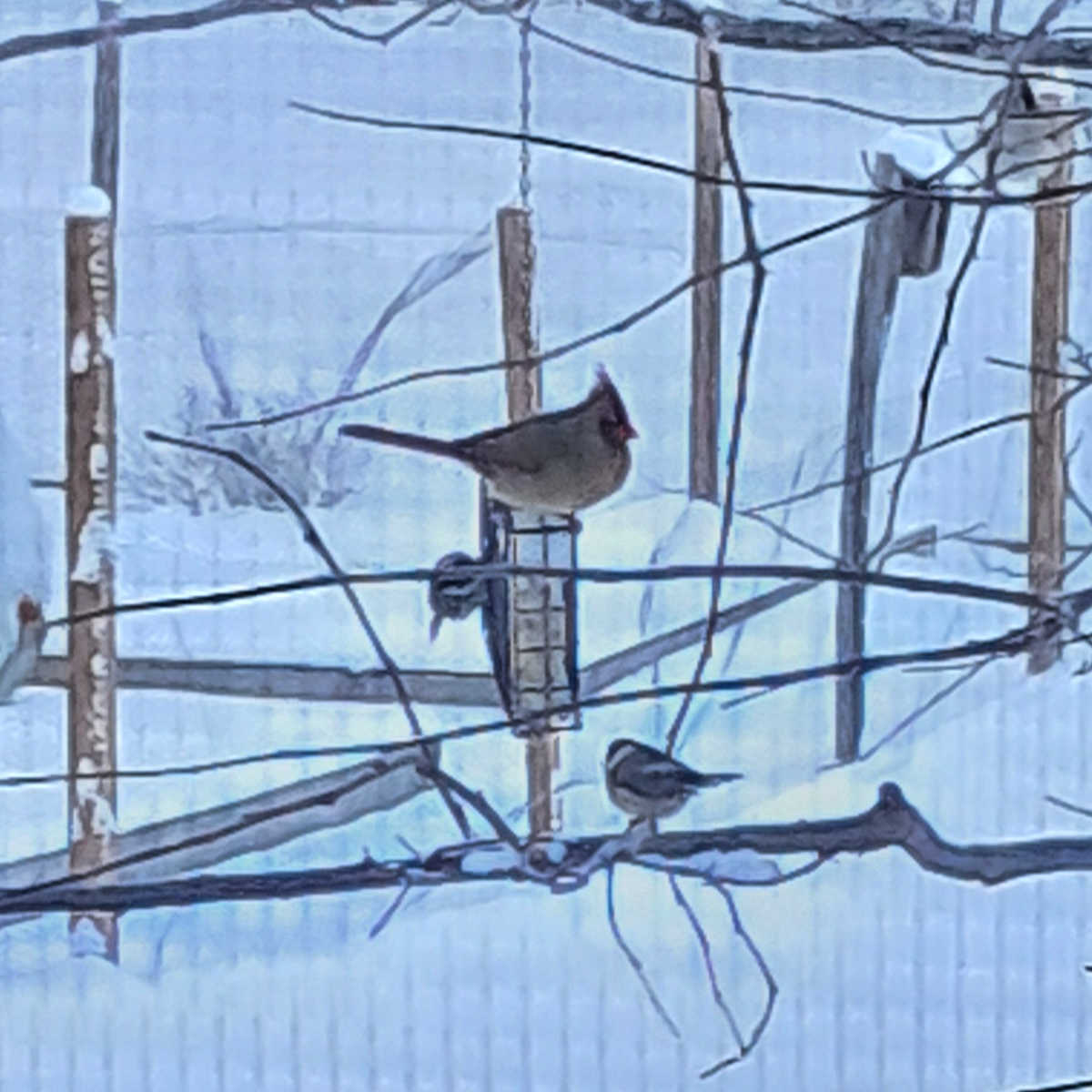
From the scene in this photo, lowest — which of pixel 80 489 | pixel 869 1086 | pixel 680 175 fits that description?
pixel 869 1086

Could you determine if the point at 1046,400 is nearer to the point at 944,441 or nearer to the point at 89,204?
the point at 944,441

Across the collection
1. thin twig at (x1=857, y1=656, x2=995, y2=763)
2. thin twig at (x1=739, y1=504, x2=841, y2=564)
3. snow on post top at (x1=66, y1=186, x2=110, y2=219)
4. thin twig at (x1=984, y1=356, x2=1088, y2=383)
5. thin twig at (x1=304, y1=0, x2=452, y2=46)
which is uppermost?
thin twig at (x1=304, y1=0, x2=452, y2=46)

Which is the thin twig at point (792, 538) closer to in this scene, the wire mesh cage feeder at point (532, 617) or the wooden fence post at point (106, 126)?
the wire mesh cage feeder at point (532, 617)

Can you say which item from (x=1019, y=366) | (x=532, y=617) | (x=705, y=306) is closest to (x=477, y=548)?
(x=532, y=617)

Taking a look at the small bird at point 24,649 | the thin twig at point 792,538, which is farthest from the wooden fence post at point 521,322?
the small bird at point 24,649

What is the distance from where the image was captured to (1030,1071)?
73 centimetres

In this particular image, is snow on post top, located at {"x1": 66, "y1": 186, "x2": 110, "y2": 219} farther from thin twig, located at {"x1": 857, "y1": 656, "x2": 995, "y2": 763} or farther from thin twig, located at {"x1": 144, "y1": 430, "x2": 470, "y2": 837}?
thin twig, located at {"x1": 857, "y1": 656, "x2": 995, "y2": 763}

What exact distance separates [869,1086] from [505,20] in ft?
1.60

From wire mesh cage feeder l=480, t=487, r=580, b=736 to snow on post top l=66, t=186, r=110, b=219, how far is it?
0.65 ft

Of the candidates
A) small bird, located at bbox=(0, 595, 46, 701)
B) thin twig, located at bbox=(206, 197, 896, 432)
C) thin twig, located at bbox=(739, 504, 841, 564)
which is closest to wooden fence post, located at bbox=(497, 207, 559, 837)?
thin twig, located at bbox=(206, 197, 896, 432)

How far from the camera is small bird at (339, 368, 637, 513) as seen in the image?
68 centimetres

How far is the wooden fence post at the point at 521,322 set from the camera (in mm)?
698

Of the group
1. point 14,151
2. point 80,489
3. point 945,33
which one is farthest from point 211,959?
point 945,33

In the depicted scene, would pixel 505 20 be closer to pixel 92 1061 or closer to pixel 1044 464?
pixel 1044 464
